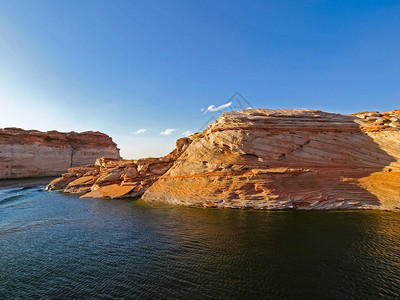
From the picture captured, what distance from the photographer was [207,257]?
8.28m

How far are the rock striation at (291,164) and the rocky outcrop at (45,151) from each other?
138 ft

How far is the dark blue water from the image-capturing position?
6277mm

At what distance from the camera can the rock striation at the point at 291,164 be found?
1556cm

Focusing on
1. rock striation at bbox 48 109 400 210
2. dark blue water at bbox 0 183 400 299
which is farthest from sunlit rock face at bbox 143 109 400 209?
dark blue water at bbox 0 183 400 299

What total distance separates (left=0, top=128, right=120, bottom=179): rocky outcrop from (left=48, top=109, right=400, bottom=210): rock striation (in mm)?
42077

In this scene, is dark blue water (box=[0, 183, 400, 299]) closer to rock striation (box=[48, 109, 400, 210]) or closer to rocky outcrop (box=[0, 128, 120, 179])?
rock striation (box=[48, 109, 400, 210])

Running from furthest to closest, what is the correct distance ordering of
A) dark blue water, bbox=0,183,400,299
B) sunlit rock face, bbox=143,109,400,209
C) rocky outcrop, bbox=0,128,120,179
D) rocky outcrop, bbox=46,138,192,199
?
rocky outcrop, bbox=0,128,120,179, rocky outcrop, bbox=46,138,192,199, sunlit rock face, bbox=143,109,400,209, dark blue water, bbox=0,183,400,299

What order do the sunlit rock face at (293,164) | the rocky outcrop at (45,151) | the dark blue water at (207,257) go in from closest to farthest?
the dark blue water at (207,257) < the sunlit rock face at (293,164) < the rocky outcrop at (45,151)

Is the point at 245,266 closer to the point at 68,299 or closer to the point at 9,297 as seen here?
the point at 68,299

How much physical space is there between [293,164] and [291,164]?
19 centimetres

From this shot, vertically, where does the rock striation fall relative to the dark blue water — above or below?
above

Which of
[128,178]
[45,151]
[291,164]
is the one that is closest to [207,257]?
[291,164]

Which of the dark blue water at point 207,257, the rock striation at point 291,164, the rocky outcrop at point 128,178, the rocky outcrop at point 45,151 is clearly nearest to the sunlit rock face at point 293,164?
the rock striation at point 291,164

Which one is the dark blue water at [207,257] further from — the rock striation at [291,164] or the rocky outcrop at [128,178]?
the rocky outcrop at [128,178]
